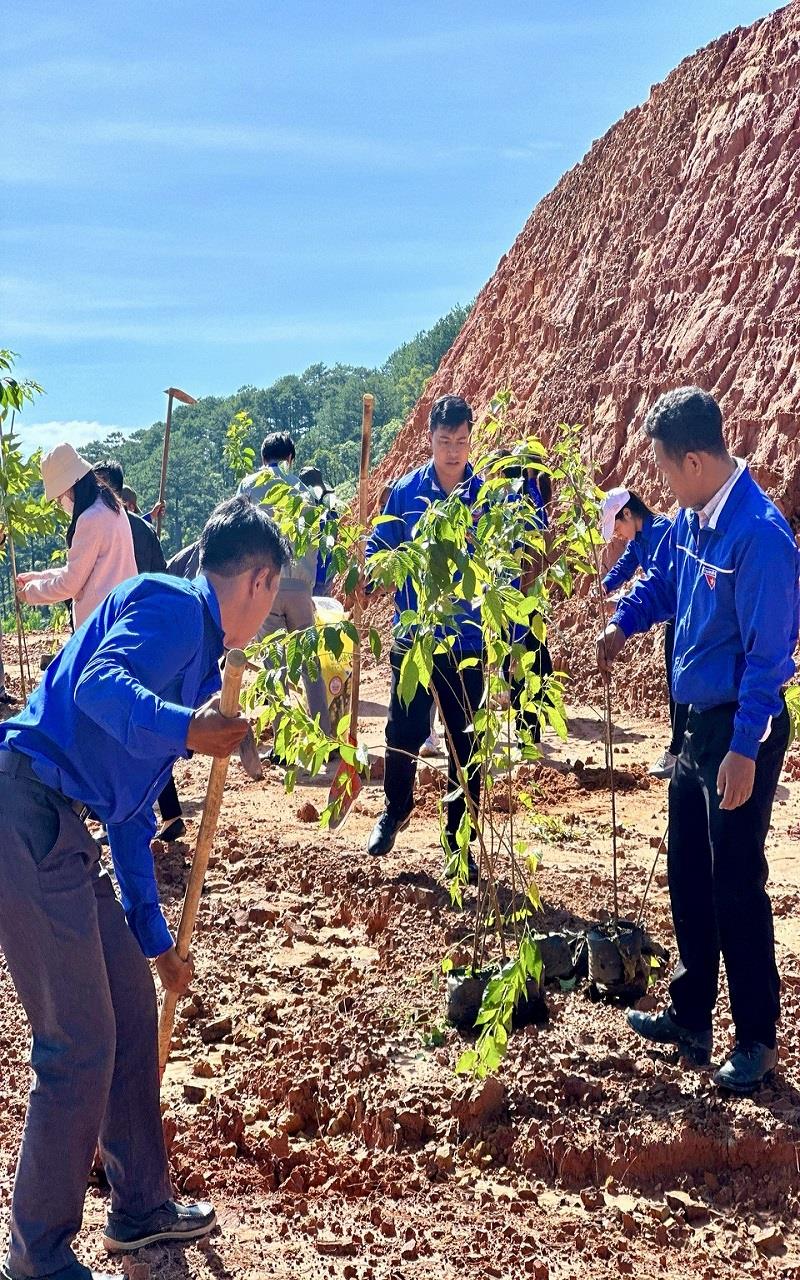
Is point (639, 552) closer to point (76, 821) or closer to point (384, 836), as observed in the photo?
point (384, 836)

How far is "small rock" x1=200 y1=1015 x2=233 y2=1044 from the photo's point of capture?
4.03 metres

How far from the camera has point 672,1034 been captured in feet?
12.3

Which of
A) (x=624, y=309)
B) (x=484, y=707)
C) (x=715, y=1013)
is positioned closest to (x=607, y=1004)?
(x=715, y=1013)

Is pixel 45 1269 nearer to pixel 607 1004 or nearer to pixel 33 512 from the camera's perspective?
pixel 607 1004

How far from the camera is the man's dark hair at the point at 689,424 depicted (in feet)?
11.1

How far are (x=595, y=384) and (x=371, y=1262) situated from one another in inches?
480

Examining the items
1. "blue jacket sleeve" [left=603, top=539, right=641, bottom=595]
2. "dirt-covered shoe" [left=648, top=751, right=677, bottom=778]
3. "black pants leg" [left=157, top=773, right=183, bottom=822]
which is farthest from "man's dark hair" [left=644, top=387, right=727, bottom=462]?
"dirt-covered shoe" [left=648, top=751, right=677, bottom=778]

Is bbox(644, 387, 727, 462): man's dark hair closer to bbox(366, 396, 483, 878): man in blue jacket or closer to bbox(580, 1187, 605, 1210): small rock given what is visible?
bbox(366, 396, 483, 878): man in blue jacket

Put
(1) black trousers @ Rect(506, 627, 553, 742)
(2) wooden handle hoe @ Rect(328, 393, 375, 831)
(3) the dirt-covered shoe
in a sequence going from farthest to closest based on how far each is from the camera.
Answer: (3) the dirt-covered shoe < (1) black trousers @ Rect(506, 627, 553, 742) < (2) wooden handle hoe @ Rect(328, 393, 375, 831)

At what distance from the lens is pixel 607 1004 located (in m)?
4.05

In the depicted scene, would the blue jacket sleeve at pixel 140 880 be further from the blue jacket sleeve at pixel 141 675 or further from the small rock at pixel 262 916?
the small rock at pixel 262 916

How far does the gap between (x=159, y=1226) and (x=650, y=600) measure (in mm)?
2343

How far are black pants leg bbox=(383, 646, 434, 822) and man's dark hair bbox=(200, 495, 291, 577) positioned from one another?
97.8 inches

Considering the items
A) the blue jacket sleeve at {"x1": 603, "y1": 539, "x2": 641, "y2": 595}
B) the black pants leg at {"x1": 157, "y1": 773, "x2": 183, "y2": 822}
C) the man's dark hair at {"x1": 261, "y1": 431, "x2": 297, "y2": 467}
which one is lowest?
the black pants leg at {"x1": 157, "y1": 773, "x2": 183, "y2": 822}
